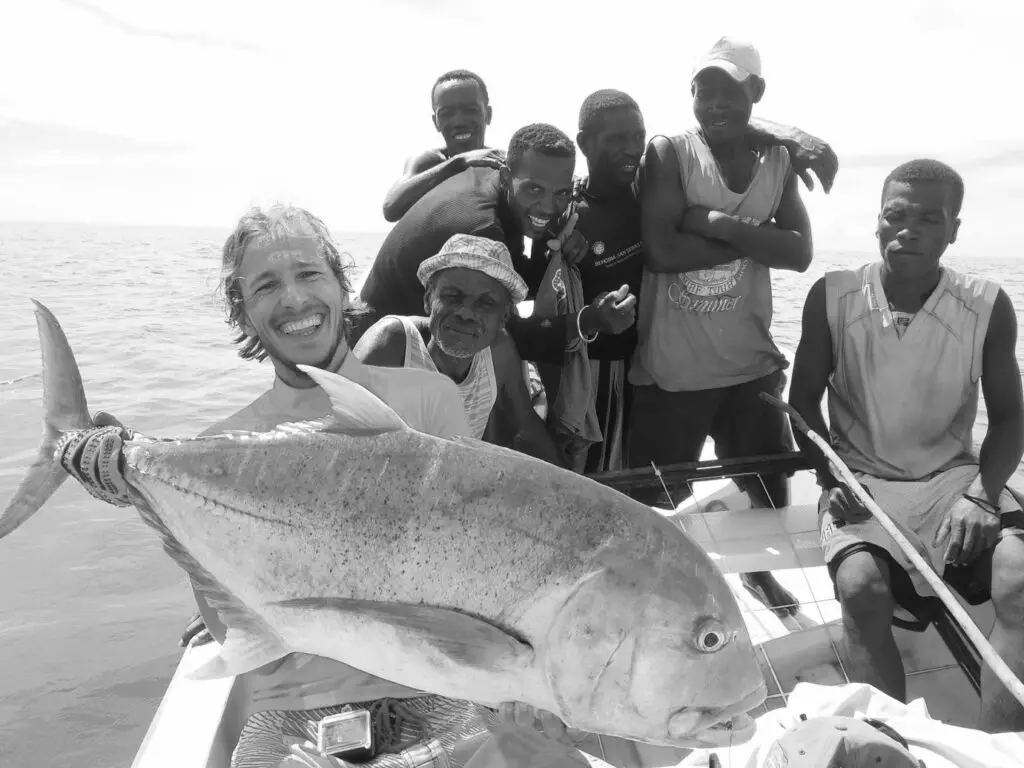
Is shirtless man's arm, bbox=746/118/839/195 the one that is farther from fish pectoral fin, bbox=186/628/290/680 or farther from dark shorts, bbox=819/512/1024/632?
fish pectoral fin, bbox=186/628/290/680

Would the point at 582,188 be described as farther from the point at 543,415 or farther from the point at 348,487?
the point at 348,487

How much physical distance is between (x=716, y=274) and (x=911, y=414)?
1101 mm

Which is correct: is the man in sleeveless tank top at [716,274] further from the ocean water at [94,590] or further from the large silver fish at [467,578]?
the large silver fish at [467,578]

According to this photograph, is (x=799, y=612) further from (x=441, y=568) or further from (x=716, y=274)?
(x=441, y=568)

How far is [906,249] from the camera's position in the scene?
3.05m

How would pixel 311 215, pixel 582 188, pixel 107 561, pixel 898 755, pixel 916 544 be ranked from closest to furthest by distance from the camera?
1. pixel 898 755
2. pixel 311 215
3. pixel 916 544
4. pixel 582 188
5. pixel 107 561

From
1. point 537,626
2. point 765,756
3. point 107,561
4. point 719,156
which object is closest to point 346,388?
point 537,626

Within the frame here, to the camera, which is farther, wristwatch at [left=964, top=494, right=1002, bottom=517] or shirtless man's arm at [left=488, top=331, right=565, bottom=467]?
shirtless man's arm at [left=488, top=331, right=565, bottom=467]

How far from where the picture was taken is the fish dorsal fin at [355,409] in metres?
1.52

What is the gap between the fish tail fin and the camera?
1789 mm

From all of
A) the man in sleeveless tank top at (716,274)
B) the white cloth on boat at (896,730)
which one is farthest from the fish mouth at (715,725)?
the man in sleeveless tank top at (716,274)

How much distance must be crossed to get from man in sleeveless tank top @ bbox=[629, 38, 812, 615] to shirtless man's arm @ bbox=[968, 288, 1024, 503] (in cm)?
84

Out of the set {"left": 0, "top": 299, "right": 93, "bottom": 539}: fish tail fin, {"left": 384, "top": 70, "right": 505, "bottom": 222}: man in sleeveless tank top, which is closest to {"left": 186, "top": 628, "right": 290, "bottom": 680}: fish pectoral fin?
{"left": 0, "top": 299, "right": 93, "bottom": 539}: fish tail fin

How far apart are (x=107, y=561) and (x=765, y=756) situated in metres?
5.54
